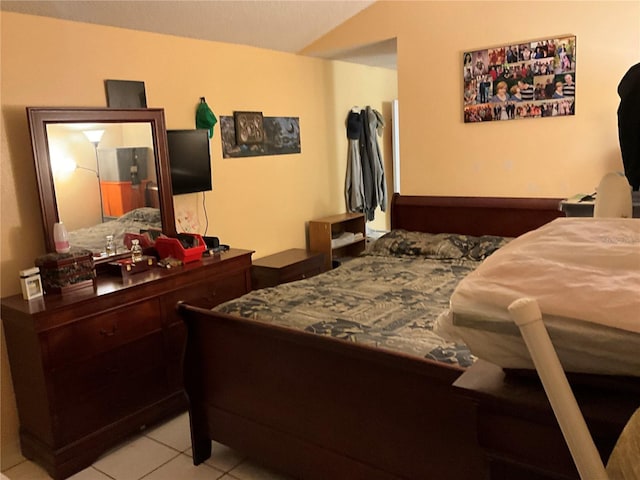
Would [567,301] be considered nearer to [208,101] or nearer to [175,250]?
[175,250]

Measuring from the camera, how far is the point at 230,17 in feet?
11.3

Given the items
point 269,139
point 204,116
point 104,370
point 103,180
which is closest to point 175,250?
point 103,180

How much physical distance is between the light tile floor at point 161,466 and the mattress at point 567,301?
186 cm

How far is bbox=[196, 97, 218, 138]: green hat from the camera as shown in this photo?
3.60m

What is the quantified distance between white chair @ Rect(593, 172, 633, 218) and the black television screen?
2.71m

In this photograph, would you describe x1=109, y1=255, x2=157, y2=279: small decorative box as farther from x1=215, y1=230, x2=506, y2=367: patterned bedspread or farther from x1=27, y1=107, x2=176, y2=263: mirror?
x1=215, y1=230, x2=506, y2=367: patterned bedspread

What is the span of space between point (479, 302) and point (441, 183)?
3.34 meters

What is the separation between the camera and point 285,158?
441 centimetres

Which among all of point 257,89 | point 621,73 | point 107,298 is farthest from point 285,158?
point 621,73

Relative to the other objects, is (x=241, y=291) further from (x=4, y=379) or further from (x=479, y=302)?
(x=479, y=302)

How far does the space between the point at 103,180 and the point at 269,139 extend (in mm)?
1545

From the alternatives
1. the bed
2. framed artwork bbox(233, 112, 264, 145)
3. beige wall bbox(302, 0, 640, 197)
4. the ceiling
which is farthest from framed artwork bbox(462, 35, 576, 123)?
the bed

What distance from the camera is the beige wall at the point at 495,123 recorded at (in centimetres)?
329

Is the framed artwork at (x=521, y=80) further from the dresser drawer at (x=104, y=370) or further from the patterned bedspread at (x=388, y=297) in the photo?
the dresser drawer at (x=104, y=370)
